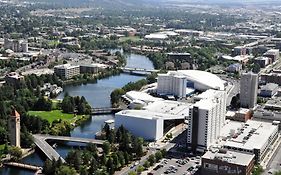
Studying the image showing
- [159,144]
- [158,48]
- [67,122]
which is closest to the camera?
[159,144]

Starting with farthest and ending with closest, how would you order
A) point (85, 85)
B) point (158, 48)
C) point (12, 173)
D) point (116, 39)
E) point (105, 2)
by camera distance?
point (105, 2)
point (116, 39)
point (158, 48)
point (85, 85)
point (12, 173)

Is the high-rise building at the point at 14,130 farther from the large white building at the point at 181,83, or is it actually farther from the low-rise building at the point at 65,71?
the low-rise building at the point at 65,71

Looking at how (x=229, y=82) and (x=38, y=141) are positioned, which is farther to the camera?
(x=229, y=82)

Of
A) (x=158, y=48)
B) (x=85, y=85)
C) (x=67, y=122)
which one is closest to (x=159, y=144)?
(x=67, y=122)

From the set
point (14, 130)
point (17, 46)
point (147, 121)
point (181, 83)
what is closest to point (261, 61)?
point (181, 83)

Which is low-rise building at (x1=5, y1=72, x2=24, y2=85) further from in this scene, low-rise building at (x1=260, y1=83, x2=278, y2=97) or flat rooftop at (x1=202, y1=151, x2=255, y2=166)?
flat rooftop at (x1=202, y1=151, x2=255, y2=166)

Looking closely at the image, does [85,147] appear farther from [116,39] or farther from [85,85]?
[116,39]

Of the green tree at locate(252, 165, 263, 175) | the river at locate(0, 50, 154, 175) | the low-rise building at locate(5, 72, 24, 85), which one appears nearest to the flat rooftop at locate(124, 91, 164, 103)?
the river at locate(0, 50, 154, 175)
